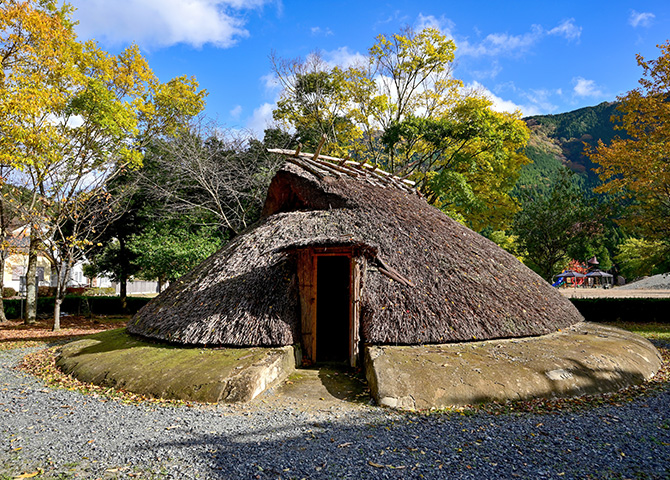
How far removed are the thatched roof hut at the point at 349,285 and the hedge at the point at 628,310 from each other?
893 cm

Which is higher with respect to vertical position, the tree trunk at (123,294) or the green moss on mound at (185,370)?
the tree trunk at (123,294)

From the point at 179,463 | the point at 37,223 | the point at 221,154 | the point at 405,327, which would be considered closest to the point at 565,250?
the point at 405,327

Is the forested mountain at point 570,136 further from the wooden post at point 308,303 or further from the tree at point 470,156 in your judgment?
the wooden post at point 308,303

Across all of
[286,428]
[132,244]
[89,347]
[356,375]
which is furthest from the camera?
[132,244]

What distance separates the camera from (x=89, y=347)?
9266 millimetres

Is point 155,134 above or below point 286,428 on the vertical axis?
above

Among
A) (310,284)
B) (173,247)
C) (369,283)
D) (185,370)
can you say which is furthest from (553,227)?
(185,370)

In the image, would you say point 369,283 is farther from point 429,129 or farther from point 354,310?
point 429,129

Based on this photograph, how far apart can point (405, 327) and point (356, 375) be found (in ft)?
4.15

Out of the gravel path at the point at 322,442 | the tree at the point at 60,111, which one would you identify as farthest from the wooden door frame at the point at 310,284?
the tree at the point at 60,111

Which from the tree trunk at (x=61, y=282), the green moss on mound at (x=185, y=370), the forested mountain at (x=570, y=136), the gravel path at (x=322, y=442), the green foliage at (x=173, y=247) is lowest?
the gravel path at (x=322, y=442)

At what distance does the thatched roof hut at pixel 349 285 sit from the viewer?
7777 mm

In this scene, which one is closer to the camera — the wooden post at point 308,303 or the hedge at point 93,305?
the wooden post at point 308,303

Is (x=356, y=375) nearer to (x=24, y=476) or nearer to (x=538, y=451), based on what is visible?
(x=538, y=451)
